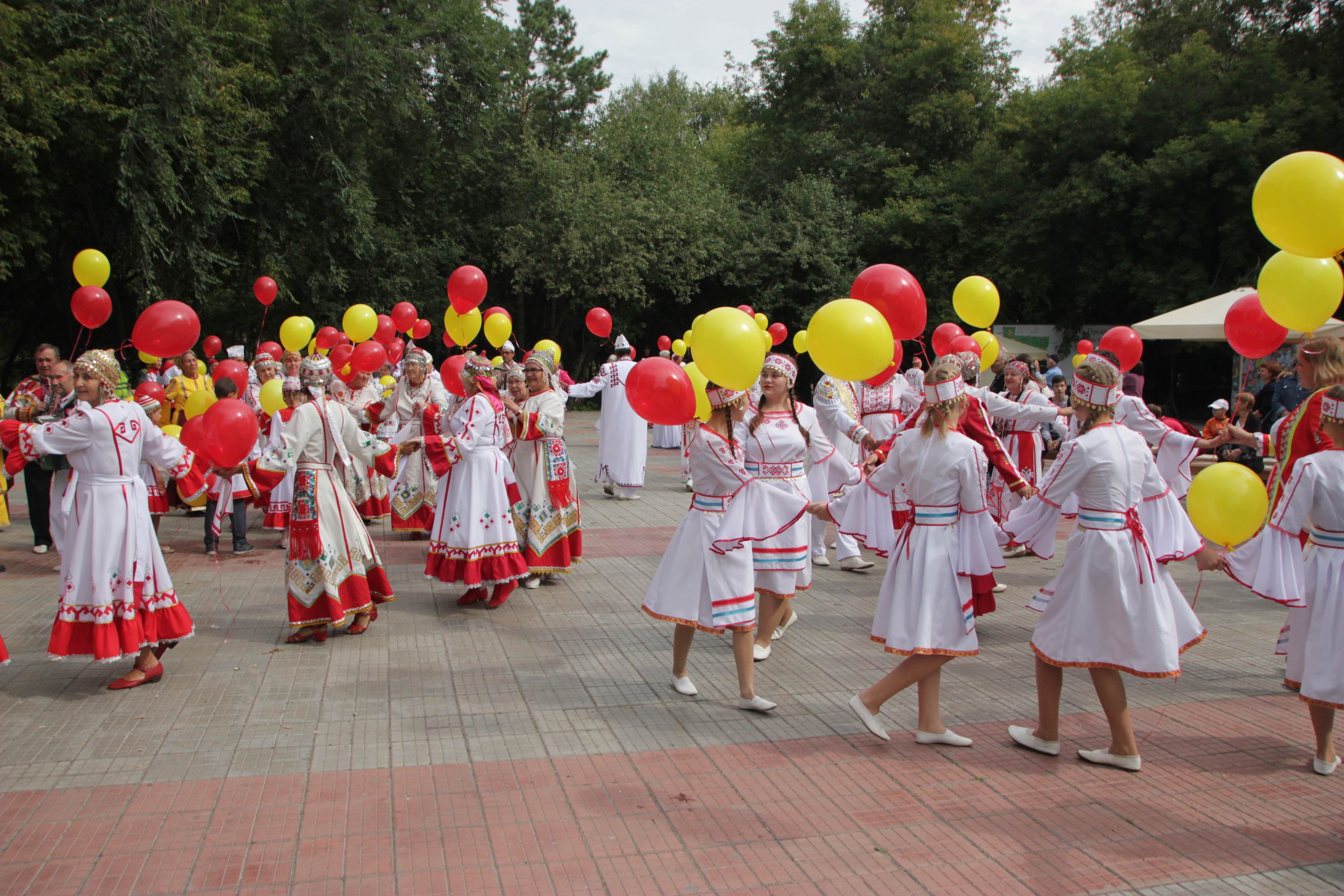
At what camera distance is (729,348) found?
4.89 m

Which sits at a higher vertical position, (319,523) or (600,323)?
(600,323)

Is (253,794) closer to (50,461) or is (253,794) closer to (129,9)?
(50,461)

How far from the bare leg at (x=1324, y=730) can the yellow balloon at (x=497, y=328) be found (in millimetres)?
8692

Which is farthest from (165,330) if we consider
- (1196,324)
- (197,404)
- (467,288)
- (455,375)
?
(1196,324)

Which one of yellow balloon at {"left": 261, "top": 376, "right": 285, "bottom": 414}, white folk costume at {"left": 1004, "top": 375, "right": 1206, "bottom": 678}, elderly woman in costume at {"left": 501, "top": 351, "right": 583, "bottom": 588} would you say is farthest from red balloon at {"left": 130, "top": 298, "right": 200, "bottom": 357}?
white folk costume at {"left": 1004, "top": 375, "right": 1206, "bottom": 678}

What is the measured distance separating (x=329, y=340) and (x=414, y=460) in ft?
10.8

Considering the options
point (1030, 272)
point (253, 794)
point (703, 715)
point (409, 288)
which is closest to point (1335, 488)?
point (703, 715)

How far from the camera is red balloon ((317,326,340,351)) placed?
1261cm

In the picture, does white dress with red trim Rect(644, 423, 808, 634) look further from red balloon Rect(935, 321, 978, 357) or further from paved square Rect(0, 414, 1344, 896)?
red balloon Rect(935, 321, 978, 357)

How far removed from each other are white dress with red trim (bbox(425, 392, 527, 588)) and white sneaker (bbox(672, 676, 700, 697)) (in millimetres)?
2299

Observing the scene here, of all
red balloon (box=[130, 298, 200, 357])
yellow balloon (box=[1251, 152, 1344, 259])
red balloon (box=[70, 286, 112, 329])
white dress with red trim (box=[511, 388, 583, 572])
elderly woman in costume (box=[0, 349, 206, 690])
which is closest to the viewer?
yellow balloon (box=[1251, 152, 1344, 259])

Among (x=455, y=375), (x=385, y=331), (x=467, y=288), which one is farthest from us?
(x=385, y=331)

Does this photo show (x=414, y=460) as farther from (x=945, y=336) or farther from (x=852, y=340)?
(x=852, y=340)

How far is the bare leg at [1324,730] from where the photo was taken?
4.57m
